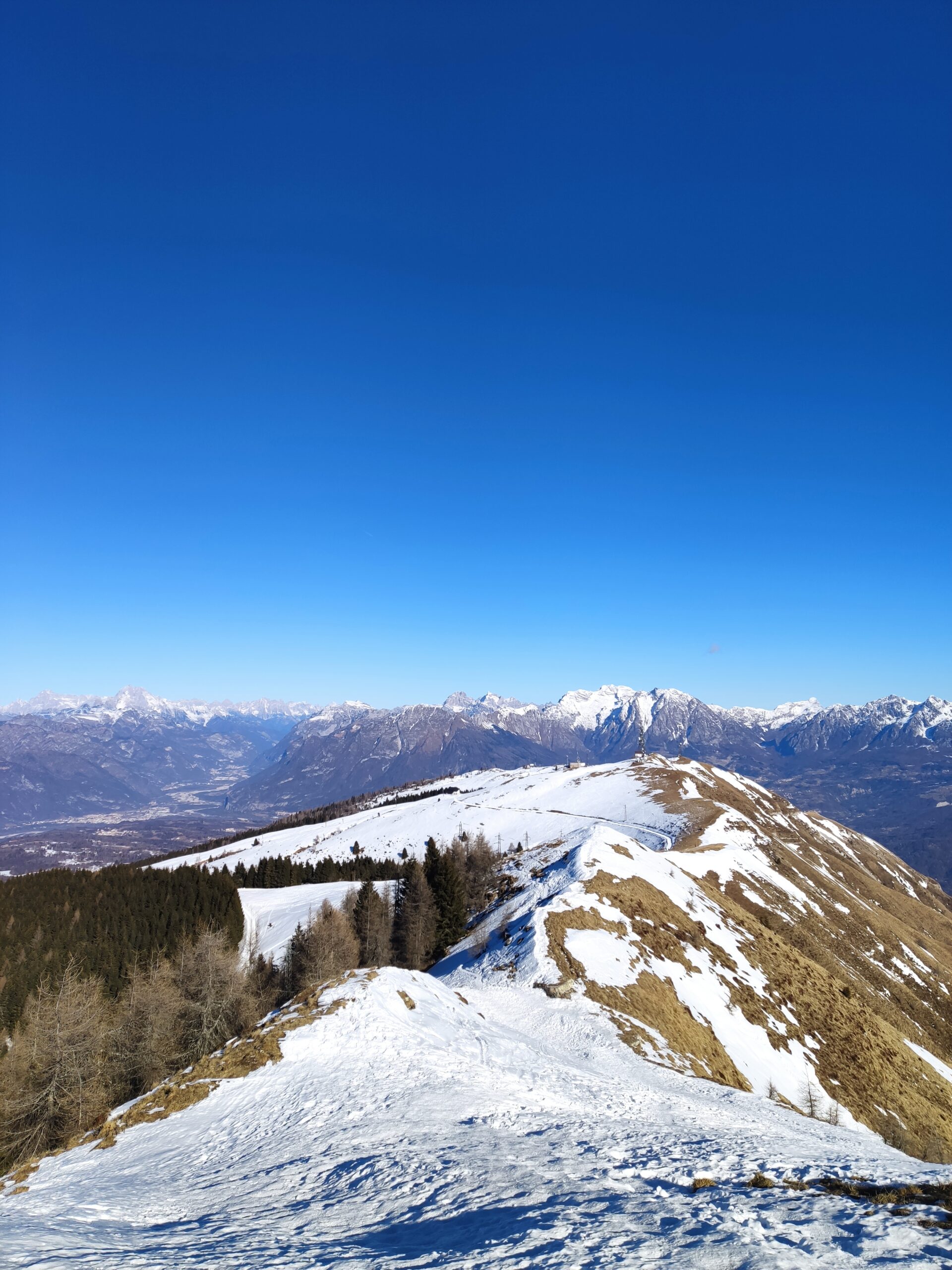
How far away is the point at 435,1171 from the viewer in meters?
15.3

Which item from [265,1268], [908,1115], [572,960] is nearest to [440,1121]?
[265,1268]

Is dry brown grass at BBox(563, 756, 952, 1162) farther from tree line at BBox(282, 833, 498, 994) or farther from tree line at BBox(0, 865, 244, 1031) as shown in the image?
tree line at BBox(0, 865, 244, 1031)

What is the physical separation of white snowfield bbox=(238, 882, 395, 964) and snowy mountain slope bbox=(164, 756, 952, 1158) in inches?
1042

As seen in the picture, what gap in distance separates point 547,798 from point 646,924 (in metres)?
98.0

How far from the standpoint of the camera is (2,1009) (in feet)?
245

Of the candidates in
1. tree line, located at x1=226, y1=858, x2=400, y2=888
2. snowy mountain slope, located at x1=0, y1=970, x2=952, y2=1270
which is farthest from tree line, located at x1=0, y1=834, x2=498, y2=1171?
snowy mountain slope, located at x1=0, y1=970, x2=952, y2=1270

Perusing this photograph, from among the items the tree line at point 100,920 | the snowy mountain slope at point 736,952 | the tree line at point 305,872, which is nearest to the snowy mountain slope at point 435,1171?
Result: the snowy mountain slope at point 736,952

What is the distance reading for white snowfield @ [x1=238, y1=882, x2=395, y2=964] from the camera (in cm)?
8738

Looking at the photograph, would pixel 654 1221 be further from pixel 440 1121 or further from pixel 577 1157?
pixel 440 1121

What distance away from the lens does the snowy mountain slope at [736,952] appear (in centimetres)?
4394

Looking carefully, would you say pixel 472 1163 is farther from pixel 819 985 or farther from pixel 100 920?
pixel 100 920

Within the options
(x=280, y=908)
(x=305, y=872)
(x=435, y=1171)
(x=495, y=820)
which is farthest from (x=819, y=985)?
(x=305, y=872)

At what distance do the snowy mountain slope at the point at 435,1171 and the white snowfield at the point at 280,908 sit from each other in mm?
64748

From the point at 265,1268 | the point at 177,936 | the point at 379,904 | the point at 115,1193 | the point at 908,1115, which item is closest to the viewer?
the point at 265,1268
